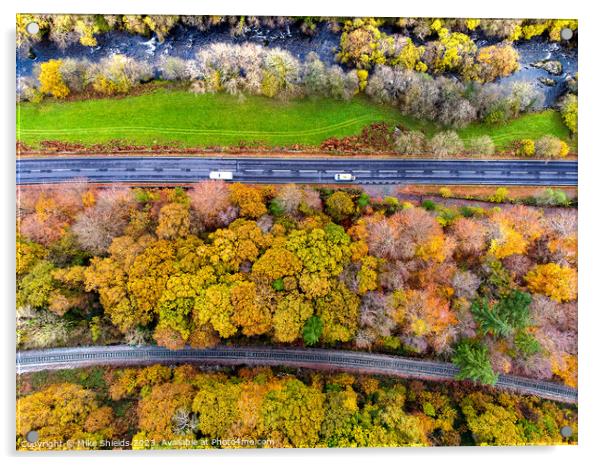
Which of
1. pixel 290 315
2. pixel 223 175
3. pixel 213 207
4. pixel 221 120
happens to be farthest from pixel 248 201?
pixel 290 315

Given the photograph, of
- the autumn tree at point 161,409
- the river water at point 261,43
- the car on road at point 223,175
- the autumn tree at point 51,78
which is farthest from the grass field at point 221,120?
the autumn tree at point 161,409

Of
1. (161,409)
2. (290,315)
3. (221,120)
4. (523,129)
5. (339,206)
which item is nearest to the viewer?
(161,409)

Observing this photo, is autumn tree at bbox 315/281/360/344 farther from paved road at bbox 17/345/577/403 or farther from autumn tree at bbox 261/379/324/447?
autumn tree at bbox 261/379/324/447

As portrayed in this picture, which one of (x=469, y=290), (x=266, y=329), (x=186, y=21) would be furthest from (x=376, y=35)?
(x=266, y=329)

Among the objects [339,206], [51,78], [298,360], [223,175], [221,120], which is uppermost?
[51,78]

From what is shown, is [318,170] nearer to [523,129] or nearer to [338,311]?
[338,311]

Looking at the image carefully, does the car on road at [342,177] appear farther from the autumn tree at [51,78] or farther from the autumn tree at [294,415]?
the autumn tree at [51,78]
